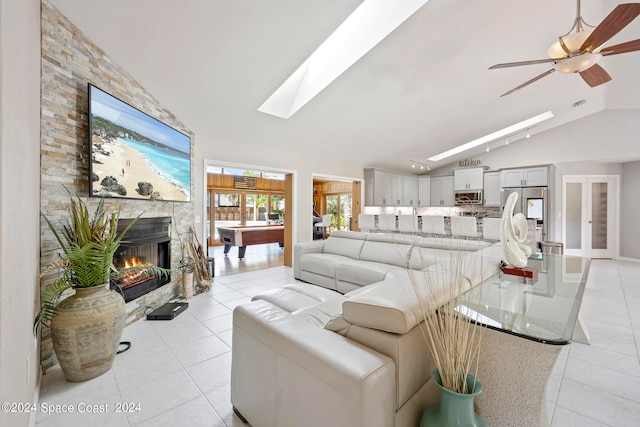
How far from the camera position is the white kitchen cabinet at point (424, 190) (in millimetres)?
8742

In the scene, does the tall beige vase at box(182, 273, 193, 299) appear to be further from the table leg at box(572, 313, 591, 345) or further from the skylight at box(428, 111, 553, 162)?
the skylight at box(428, 111, 553, 162)

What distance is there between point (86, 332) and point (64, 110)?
175 cm

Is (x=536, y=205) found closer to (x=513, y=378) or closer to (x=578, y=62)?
(x=578, y=62)

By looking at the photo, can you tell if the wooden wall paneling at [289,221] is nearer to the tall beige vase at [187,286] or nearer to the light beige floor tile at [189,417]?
the tall beige vase at [187,286]

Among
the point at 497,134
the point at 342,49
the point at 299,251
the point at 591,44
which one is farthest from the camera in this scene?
the point at 497,134

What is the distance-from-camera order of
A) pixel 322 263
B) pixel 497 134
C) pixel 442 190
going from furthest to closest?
pixel 442 190 < pixel 497 134 < pixel 322 263

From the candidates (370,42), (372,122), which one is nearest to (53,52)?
(370,42)

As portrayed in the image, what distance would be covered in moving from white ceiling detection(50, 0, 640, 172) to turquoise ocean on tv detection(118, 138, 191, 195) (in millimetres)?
635

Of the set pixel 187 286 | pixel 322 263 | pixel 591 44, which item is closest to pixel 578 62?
pixel 591 44

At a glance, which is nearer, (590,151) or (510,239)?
(510,239)

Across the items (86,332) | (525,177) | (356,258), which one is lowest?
(86,332)

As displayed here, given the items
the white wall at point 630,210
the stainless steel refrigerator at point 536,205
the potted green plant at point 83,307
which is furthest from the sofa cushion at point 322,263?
the white wall at point 630,210

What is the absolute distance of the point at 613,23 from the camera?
6.25 feet

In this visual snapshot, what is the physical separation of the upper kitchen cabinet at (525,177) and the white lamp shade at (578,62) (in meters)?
5.13
